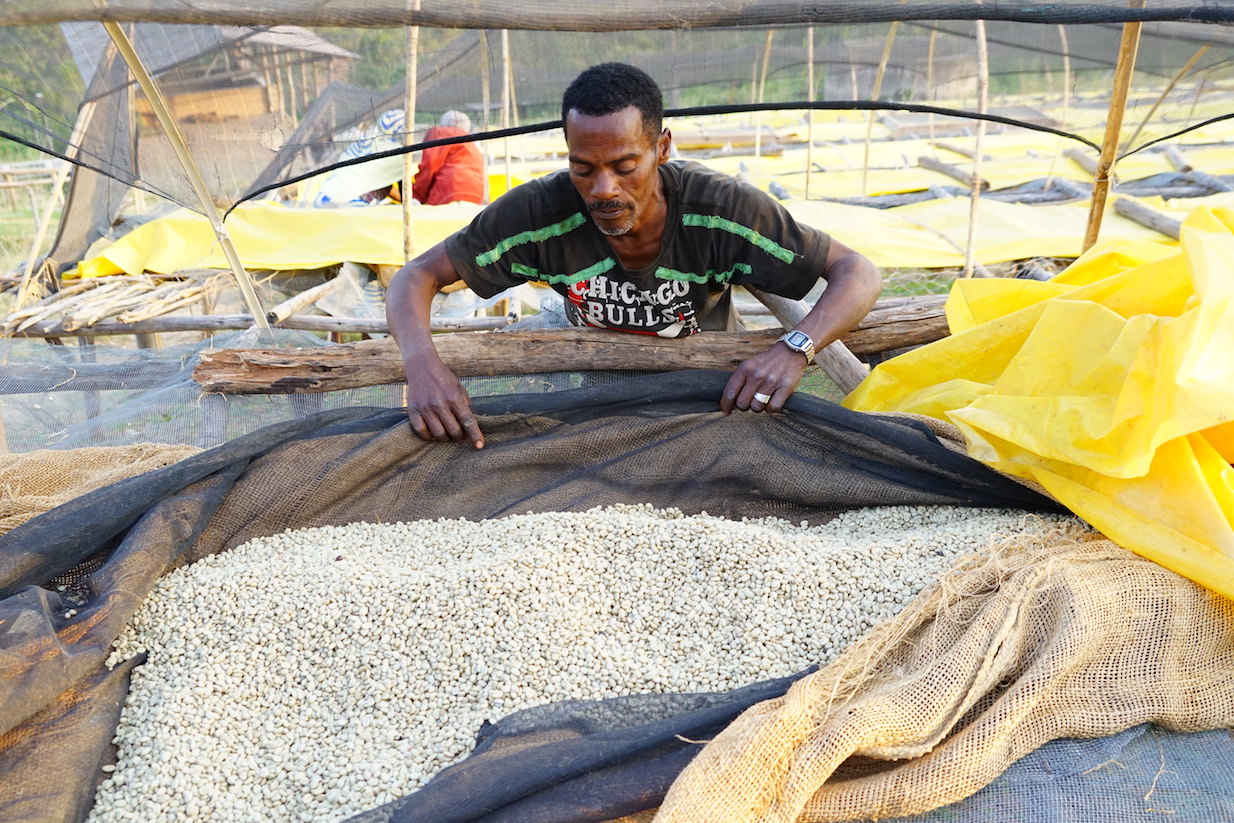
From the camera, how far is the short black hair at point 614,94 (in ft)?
6.57

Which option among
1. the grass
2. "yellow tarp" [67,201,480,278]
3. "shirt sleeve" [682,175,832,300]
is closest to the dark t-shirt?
"shirt sleeve" [682,175,832,300]

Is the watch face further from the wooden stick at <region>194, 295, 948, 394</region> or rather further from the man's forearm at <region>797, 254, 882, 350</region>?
the wooden stick at <region>194, 295, 948, 394</region>

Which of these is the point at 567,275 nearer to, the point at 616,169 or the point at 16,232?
the point at 616,169

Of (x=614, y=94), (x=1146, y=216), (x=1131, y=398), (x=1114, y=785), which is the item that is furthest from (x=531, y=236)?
(x=1146, y=216)

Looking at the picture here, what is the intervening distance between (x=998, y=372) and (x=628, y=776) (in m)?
1.39

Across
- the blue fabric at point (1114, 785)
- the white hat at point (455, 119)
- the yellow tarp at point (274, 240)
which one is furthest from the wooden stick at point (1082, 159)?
the blue fabric at point (1114, 785)

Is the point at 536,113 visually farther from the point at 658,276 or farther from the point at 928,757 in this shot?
the point at 928,757

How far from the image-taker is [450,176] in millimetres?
5973

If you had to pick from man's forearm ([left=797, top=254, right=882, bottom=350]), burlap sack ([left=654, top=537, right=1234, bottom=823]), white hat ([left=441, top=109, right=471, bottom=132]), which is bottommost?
burlap sack ([left=654, top=537, right=1234, bottom=823])

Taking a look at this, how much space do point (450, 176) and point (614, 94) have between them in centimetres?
421

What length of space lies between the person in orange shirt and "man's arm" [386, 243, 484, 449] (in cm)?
367

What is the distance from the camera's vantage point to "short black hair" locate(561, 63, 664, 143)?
2.00m

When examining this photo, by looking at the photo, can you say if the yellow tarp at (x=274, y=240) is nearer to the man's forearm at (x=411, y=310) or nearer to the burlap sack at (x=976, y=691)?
the man's forearm at (x=411, y=310)

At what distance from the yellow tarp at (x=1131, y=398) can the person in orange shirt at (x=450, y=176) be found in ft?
14.7
